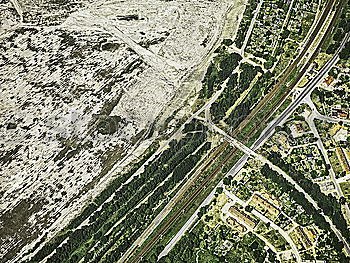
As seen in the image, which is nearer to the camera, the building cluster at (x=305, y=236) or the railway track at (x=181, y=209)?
the building cluster at (x=305, y=236)

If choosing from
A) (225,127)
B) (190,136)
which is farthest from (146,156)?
(225,127)

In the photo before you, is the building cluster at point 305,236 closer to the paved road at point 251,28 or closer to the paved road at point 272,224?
the paved road at point 272,224

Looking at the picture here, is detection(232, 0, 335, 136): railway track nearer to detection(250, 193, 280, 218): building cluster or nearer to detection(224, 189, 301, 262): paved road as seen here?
detection(224, 189, 301, 262): paved road

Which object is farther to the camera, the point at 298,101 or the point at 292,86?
the point at 292,86

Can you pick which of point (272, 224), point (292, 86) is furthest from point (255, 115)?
point (272, 224)

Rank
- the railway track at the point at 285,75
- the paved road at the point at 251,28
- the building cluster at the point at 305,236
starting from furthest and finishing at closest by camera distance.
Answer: the paved road at the point at 251,28 < the railway track at the point at 285,75 < the building cluster at the point at 305,236

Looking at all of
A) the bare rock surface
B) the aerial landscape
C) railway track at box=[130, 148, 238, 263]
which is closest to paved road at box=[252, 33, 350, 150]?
the aerial landscape

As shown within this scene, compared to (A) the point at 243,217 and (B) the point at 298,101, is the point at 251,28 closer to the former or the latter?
(B) the point at 298,101

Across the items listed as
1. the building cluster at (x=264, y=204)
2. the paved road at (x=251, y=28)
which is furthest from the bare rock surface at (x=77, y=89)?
the building cluster at (x=264, y=204)

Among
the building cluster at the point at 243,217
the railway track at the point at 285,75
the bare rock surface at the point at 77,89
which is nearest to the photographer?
the building cluster at the point at 243,217

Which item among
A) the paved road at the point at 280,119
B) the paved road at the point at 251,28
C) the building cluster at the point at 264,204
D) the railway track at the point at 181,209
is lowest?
the railway track at the point at 181,209

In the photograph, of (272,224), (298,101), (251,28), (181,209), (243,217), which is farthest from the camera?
(251,28)
